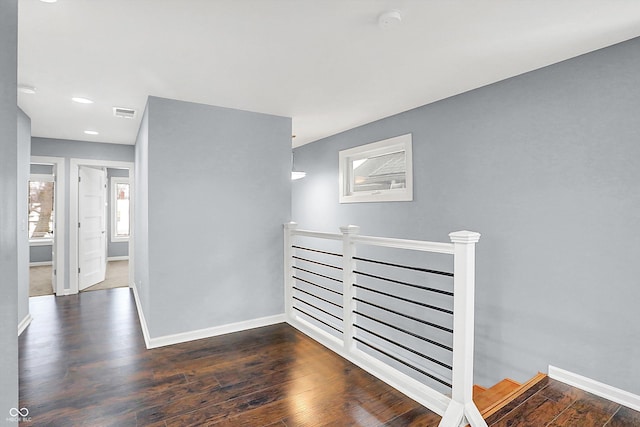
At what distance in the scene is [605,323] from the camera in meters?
2.33

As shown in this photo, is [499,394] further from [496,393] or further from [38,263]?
[38,263]

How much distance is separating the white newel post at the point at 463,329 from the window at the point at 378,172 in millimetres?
1811

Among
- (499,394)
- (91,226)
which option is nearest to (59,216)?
(91,226)

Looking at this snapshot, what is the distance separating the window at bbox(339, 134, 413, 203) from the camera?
3864 mm

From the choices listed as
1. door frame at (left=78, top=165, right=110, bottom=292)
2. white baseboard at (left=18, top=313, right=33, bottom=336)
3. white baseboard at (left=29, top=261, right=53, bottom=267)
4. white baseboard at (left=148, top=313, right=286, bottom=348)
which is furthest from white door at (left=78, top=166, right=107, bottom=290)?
white baseboard at (left=148, top=313, right=286, bottom=348)

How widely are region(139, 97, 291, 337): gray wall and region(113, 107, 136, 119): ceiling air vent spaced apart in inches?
17.4

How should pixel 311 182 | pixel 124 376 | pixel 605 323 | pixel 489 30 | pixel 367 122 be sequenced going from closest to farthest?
pixel 489 30 → pixel 605 323 → pixel 124 376 → pixel 367 122 → pixel 311 182

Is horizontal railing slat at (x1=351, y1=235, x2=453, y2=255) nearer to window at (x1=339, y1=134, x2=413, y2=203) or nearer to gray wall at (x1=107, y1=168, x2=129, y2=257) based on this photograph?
window at (x1=339, y1=134, x2=413, y2=203)

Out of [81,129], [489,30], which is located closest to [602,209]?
[489,30]

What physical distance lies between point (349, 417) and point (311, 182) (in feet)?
12.4

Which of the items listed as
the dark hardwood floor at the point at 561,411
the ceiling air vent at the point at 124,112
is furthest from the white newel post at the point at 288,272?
the dark hardwood floor at the point at 561,411

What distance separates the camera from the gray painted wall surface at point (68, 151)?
5.00 m

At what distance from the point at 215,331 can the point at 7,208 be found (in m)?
2.40

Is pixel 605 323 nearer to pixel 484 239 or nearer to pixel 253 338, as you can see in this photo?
pixel 484 239
